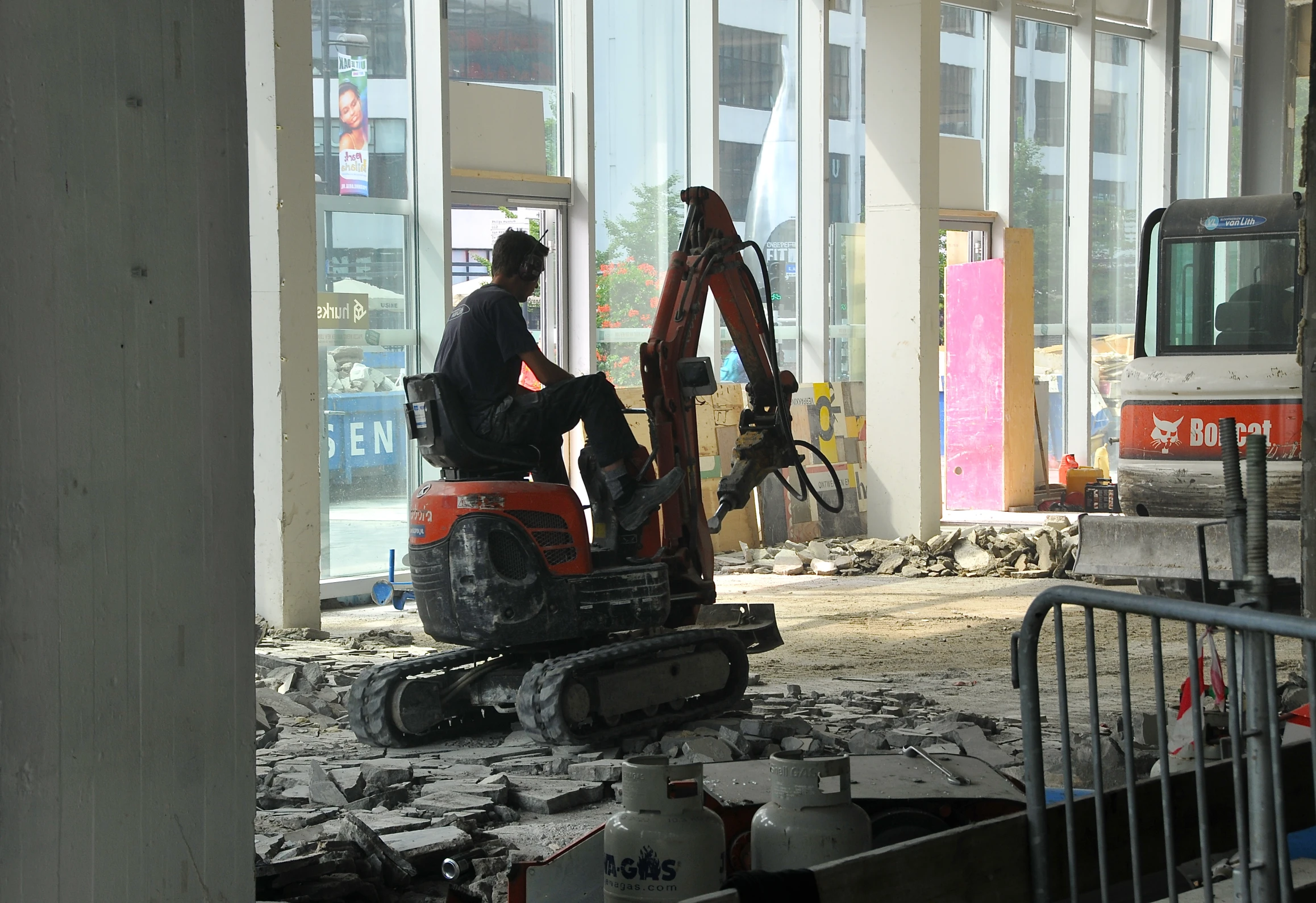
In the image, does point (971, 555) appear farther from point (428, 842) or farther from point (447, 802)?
point (428, 842)

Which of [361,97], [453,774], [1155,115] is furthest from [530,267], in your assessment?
[1155,115]

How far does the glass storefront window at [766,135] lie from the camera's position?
1559 centimetres

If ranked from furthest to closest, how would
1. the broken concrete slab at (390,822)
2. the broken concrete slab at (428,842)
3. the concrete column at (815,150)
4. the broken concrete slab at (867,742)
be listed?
1. the concrete column at (815,150)
2. the broken concrete slab at (867,742)
3. the broken concrete slab at (390,822)
4. the broken concrete slab at (428,842)

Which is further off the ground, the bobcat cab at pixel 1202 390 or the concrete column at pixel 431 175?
the concrete column at pixel 431 175

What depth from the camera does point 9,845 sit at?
2486 mm

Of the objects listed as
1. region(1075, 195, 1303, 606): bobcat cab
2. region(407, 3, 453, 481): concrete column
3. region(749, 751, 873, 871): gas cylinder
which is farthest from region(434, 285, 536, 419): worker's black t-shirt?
region(407, 3, 453, 481): concrete column

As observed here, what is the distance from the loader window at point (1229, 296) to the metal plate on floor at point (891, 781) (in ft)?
19.6

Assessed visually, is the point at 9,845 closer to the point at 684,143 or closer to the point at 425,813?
the point at 425,813

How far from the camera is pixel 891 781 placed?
4434mm

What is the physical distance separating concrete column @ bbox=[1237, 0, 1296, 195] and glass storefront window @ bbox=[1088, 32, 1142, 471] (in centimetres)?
450

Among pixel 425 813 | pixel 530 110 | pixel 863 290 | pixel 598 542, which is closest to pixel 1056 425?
pixel 863 290

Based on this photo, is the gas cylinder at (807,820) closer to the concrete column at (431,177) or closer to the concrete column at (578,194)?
the concrete column at (431,177)

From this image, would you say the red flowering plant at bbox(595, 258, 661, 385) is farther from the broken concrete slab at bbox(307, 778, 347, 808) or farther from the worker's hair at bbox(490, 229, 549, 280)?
the broken concrete slab at bbox(307, 778, 347, 808)

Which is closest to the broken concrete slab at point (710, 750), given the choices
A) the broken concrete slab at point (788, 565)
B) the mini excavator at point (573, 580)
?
the mini excavator at point (573, 580)
